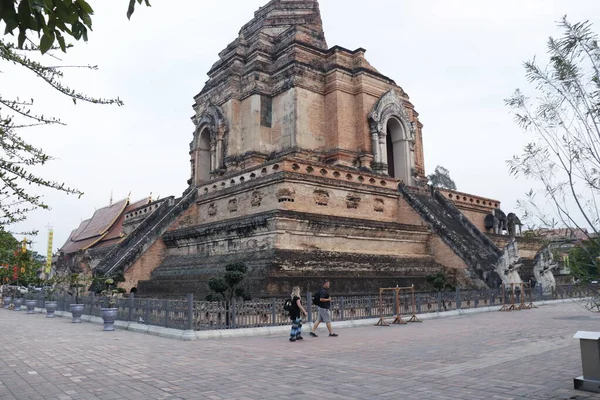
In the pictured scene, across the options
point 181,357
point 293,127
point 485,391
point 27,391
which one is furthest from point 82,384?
point 293,127

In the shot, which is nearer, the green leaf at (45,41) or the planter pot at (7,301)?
the green leaf at (45,41)

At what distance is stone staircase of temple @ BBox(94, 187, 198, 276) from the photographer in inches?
714

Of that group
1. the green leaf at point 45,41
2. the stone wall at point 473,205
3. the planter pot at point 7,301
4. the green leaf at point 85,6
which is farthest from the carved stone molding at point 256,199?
the planter pot at point 7,301

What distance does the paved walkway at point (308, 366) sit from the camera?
559 centimetres

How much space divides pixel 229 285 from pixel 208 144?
52.1 feet

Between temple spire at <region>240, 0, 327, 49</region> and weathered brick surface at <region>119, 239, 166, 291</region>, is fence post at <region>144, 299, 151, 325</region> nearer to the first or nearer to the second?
weathered brick surface at <region>119, 239, 166, 291</region>

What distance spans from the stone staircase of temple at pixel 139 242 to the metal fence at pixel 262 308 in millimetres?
1706

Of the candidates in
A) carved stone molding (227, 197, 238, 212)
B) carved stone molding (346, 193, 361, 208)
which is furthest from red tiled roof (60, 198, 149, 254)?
carved stone molding (346, 193, 361, 208)

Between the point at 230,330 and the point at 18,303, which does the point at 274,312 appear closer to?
the point at 230,330

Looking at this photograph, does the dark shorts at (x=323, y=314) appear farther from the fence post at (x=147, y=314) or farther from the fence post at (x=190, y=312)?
the fence post at (x=147, y=314)

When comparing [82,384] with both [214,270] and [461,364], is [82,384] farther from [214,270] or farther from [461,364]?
[214,270]

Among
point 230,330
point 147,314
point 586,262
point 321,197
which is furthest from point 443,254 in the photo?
point 586,262

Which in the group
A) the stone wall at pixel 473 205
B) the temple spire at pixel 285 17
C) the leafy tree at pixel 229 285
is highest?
the temple spire at pixel 285 17

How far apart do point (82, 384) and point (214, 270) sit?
998cm
